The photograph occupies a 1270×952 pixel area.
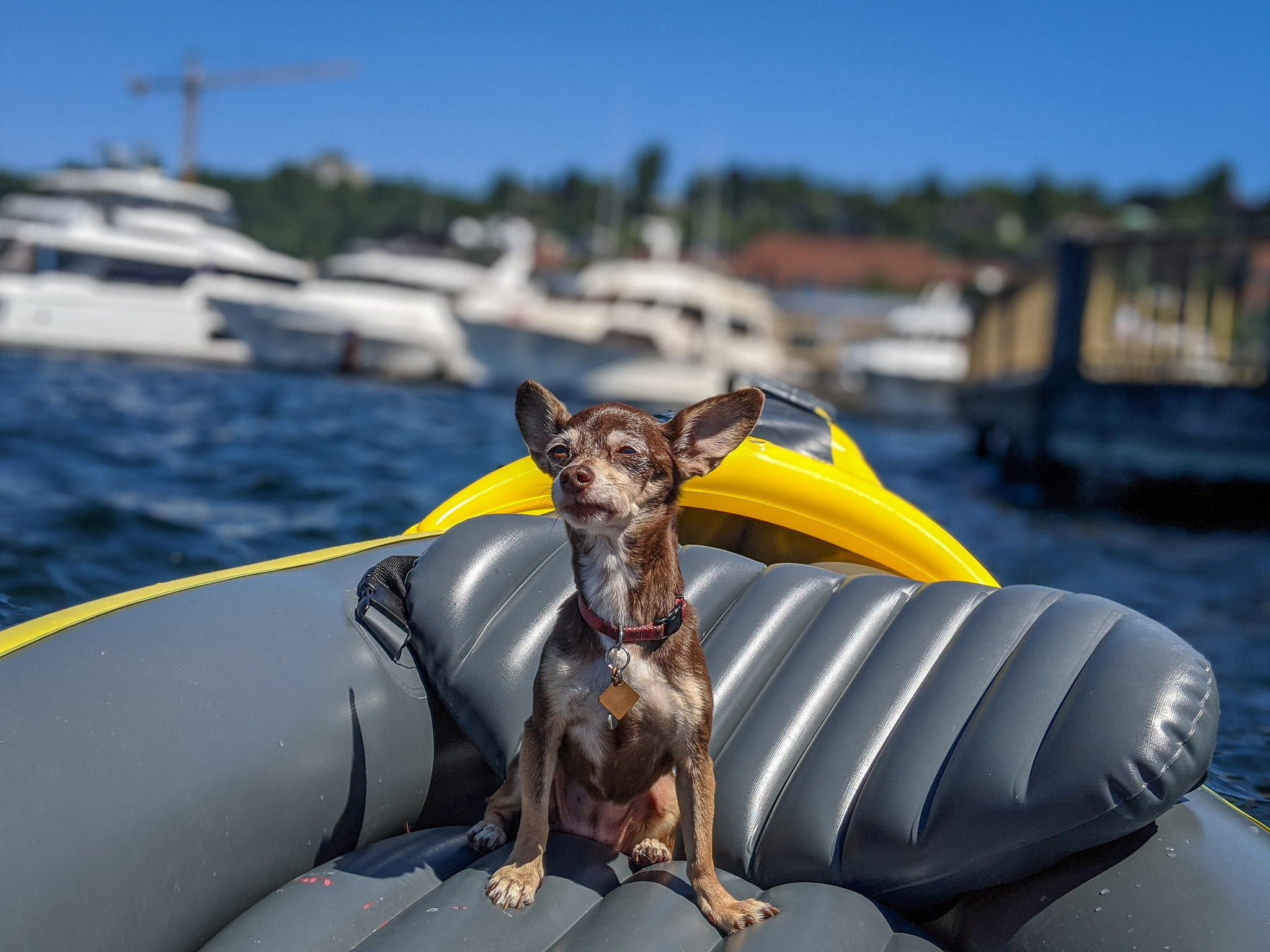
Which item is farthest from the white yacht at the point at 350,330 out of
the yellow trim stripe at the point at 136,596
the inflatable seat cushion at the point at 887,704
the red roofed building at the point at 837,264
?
the red roofed building at the point at 837,264

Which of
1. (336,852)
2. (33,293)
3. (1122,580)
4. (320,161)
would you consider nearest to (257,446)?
(1122,580)

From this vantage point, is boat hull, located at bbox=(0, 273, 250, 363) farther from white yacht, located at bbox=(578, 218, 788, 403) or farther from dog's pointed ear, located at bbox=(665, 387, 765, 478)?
dog's pointed ear, located at bbox=(665, 387, 765, 478)

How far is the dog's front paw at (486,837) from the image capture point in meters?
2.58

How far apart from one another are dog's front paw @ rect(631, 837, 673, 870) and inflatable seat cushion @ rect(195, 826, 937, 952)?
0.02 metres

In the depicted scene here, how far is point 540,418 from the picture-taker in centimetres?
249

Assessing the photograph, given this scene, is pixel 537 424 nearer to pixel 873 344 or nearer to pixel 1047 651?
pixel 1047 651

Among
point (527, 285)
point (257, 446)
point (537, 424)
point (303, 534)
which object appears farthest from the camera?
point (527, 285)

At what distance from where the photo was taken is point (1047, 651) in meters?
2.53

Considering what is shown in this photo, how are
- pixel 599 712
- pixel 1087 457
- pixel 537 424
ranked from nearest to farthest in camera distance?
pixel 599 712
pixel 537 424
pixel 1087 457

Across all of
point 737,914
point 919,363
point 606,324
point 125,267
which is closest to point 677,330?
point 606,324

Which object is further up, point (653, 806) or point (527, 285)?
point (527, 285)

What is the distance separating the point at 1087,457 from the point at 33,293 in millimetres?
28000

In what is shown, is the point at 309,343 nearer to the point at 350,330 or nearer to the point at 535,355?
the point at 350,330

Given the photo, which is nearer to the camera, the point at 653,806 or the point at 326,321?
Answer: the point at 653,806
